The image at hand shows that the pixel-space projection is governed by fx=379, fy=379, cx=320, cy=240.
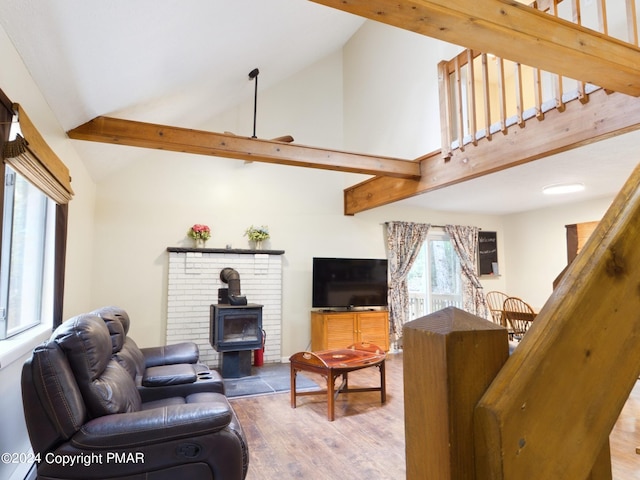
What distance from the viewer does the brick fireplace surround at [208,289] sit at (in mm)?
4969

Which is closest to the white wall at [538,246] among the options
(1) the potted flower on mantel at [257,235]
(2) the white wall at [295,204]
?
(2) the white wall at [295,204]

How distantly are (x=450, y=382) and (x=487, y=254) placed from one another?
7159 mm

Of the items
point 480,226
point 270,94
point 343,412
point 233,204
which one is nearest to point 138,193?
point 233,204

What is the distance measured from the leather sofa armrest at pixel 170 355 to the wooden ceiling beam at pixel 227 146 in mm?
1868

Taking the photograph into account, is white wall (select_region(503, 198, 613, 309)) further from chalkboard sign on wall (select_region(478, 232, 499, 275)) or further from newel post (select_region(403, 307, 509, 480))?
newel post (select_region(403, 307, 509, 480))

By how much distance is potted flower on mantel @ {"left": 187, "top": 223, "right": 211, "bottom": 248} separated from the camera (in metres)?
5.04

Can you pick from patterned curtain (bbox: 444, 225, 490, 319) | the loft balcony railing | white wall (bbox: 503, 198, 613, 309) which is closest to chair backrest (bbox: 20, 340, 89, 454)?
the loft balcony railing

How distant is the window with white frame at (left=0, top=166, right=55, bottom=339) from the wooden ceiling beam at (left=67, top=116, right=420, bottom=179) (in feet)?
2.22

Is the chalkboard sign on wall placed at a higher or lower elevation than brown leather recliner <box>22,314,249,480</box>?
higher

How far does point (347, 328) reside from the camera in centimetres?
545

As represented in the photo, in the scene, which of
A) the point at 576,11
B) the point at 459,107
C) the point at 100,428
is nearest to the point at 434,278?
the point at 459,107

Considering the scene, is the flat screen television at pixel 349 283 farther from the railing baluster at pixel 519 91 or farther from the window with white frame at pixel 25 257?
the window with white frame at pixel 25 257

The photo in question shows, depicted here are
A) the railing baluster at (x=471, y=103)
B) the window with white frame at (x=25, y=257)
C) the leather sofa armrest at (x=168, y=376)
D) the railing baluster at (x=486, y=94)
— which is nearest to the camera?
the window with white frame at (x=25, y=257)

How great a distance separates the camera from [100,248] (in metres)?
4.73
